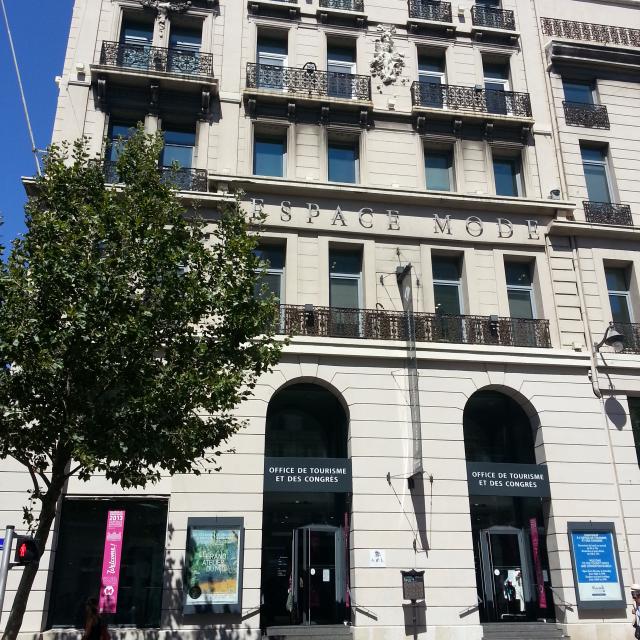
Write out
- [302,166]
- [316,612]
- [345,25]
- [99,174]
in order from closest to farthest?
1. [99,174]
2. [316,612]
3. [302,166]
4. [345,25]

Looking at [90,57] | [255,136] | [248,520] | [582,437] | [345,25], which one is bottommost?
[248,520]

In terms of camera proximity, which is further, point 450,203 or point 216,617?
point 450,203

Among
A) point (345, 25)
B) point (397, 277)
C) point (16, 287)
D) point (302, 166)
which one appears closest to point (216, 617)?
point (16, 287)

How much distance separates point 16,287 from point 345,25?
51.6 ft

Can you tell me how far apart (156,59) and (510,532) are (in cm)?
1817

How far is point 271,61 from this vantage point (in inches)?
853

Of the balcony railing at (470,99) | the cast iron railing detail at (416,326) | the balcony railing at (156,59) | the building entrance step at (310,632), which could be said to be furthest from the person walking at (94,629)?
the balcony railing at (470,99)

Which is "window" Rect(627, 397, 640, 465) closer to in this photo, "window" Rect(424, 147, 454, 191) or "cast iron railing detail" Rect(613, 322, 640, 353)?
"cast iron railing detail" Rect(613, 322, 640, 353)

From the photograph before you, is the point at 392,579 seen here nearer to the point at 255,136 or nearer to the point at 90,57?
the point at 255,136

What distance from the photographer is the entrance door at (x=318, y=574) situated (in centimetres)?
1644

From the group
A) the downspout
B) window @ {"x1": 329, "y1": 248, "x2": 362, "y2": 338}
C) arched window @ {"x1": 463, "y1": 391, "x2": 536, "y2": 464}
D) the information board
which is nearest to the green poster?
window @ {"x1": 329, "y1": 248, "x2": 362, "y2": 338}

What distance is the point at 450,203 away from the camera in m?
20.2

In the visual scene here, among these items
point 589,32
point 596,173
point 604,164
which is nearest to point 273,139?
point 596,173

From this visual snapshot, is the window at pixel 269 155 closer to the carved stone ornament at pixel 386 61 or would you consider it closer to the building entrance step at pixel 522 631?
the carved stone ornament at pixel 386 61
